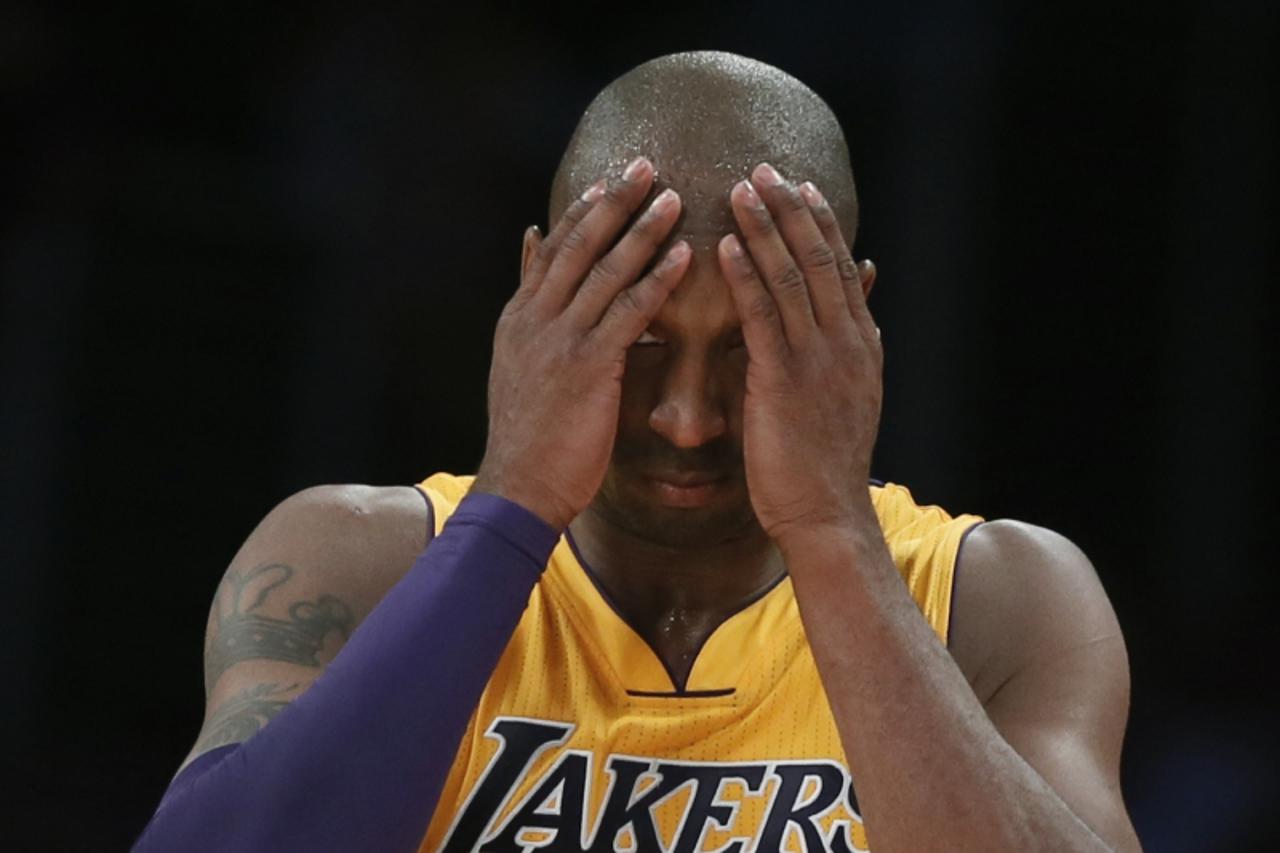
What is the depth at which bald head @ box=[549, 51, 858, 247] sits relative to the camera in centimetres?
192

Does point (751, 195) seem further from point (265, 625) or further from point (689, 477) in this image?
point (265, 625)

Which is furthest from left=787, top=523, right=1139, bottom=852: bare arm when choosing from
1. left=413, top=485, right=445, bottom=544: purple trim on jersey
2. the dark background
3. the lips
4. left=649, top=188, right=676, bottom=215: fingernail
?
the dark background

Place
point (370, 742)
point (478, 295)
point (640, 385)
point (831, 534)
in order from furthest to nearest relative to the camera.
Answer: point (478, 295)
point (640, 385)
point (831, 534)
point (370, 742)

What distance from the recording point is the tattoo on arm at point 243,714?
5.99 ft

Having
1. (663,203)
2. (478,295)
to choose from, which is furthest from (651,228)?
(478,295)

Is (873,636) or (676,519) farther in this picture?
(676,519)

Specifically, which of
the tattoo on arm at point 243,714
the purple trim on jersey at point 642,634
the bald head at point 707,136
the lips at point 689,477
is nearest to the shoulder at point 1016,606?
the purple trim on jersey at point 642,634

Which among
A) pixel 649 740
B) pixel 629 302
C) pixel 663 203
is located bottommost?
pixel 649 740

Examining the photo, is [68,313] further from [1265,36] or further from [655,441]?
[1265,36]

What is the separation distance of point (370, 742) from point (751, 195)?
0.69 m

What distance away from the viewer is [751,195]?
1858mm

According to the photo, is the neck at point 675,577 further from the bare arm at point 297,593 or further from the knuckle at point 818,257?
the knuckle at point 818,257

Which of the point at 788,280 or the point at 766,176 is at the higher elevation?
the point at 766,176

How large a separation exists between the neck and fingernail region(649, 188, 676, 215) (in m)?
0.43
